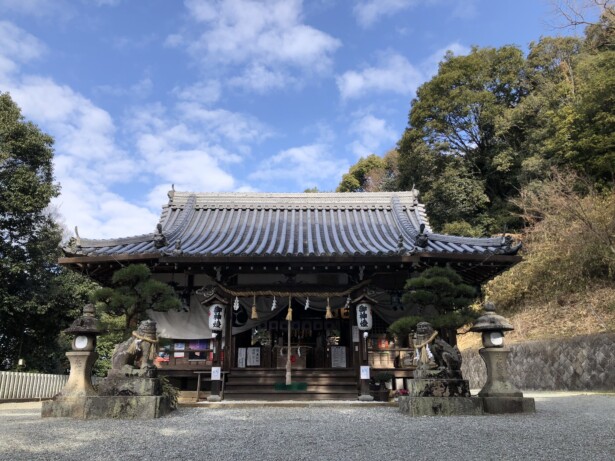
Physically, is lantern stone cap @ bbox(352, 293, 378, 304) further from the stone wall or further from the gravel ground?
the stone wall

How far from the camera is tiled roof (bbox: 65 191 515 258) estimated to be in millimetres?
10820

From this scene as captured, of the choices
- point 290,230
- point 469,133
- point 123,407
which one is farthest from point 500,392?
point 469,133

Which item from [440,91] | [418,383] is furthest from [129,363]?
[440,91]

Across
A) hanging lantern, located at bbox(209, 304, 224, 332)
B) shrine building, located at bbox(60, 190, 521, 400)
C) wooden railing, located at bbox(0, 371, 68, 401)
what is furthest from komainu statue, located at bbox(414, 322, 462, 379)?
wooden railing, located at bbox(0, 371, 68, 401)

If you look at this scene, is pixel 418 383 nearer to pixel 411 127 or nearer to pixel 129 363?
pixel 129 363

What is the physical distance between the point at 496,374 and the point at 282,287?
5434mm

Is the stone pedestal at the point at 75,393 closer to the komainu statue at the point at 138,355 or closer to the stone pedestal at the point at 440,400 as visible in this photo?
the komainu statue at the point at 138,355

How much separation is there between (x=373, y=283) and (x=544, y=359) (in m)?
7.68

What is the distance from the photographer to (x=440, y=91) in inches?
1153

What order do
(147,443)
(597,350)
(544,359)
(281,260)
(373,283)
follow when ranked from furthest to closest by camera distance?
(544,359)
(597,350)
(373,283)
(281,260)
(147,443)

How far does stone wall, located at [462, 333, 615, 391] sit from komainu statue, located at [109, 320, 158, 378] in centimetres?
1214

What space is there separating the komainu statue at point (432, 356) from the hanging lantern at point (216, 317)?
5.04 meters

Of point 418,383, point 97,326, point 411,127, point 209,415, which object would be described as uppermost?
point 411,127

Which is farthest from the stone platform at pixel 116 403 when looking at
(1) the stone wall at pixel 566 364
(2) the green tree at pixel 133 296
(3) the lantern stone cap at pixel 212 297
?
(1) the stone wall at pixel 566 364
